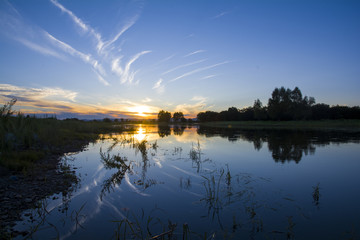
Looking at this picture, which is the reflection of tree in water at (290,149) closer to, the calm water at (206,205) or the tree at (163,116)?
the calm water at (206,205)

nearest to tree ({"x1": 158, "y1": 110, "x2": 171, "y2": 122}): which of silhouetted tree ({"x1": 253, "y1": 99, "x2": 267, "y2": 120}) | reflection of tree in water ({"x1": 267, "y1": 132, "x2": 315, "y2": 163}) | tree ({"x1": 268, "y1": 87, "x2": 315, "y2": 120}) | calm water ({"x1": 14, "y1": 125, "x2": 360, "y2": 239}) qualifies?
silhouetted tree ({"x1": 253, "y1": 99, "x2": 267, "y2": 120})

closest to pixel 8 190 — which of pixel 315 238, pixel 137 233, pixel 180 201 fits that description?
pixel 137 233

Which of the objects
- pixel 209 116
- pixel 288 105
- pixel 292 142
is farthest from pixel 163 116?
pixel 292 142

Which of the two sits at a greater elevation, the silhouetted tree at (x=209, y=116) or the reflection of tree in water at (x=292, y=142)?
the silhouetted tree at (x=209, y=116)

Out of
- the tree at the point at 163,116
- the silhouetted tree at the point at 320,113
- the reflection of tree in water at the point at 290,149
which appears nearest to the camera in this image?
the reflection of tree in water at the point at 290,149

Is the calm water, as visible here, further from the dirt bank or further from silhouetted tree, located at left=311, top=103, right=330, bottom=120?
silhouetted tree, located at left=311, top=103, right=330, bottom=120

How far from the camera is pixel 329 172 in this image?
892 cm

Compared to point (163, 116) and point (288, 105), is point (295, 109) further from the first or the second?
point (163, 116)

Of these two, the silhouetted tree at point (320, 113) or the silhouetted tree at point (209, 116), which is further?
the silhouetted tree at point (209, 116)

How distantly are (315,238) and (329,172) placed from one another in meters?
6.59

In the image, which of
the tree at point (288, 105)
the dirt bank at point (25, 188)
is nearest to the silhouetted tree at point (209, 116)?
the tree at point (288, 105)

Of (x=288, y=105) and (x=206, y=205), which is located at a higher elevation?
(x=288, y=105)

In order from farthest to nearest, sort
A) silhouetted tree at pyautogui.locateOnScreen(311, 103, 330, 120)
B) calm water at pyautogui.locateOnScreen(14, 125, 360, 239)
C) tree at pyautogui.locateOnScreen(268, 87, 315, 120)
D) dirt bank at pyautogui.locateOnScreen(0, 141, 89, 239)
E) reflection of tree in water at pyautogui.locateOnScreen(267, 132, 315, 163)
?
silhouetted tree at pyautogui.locateOnScreen(311, 103, 330, 120)
tree at pyautogui.locateOnScreen(268, 87, 315, 120)
reflection of tree in water at pyautogui.locateOnScreen(267, 132, 315, 163)
dirt bank at pyautogui.locateOnScreen(0, 141, 89, 239)
calm water at pyautogui.locateOnScreen(14, 125, 360, 239)

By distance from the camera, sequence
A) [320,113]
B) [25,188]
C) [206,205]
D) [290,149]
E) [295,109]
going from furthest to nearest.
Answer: [320,113] < [295,109] < [290,149] < [25,188] < [206,205]
